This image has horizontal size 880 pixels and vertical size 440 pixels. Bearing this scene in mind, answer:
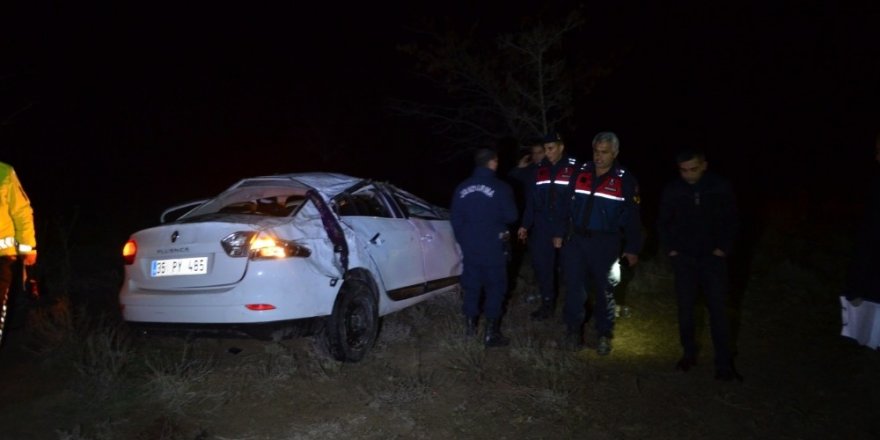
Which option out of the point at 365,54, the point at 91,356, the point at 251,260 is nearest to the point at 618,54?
the point at 251,260

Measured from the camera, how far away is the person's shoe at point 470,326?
5.96 metres

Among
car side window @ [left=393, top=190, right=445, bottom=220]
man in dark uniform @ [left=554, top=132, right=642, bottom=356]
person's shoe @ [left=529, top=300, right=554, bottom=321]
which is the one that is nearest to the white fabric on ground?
man in dark uniform @ [left=554, top=132, right=642, bottom=356]

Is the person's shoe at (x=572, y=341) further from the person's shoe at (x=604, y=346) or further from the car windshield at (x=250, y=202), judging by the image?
the car windshield at (x=250, y=202)

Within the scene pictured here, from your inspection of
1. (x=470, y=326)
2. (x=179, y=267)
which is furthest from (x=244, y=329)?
(x=470, y=326)

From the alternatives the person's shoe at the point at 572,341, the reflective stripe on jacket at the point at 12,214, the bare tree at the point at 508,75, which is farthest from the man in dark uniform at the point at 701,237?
the reflective stripe on jacket at the point at 12,214

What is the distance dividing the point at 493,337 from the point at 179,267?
2.57m

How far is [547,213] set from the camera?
253 inches

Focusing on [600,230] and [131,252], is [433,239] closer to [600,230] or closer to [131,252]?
[600,230]

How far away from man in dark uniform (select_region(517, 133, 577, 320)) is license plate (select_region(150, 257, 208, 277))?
281 cm

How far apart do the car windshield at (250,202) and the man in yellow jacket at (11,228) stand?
1208 millimetres

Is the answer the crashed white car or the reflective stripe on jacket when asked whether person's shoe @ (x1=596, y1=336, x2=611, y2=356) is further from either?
the reflective stripe on jacket

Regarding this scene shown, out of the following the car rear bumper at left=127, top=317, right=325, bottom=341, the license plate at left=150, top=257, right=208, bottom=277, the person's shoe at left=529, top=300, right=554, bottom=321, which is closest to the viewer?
the car rear bumper at left=127, top=317, right=325, bottom=341

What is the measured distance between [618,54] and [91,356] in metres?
8.12

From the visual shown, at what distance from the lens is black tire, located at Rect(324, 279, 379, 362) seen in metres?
5.30
